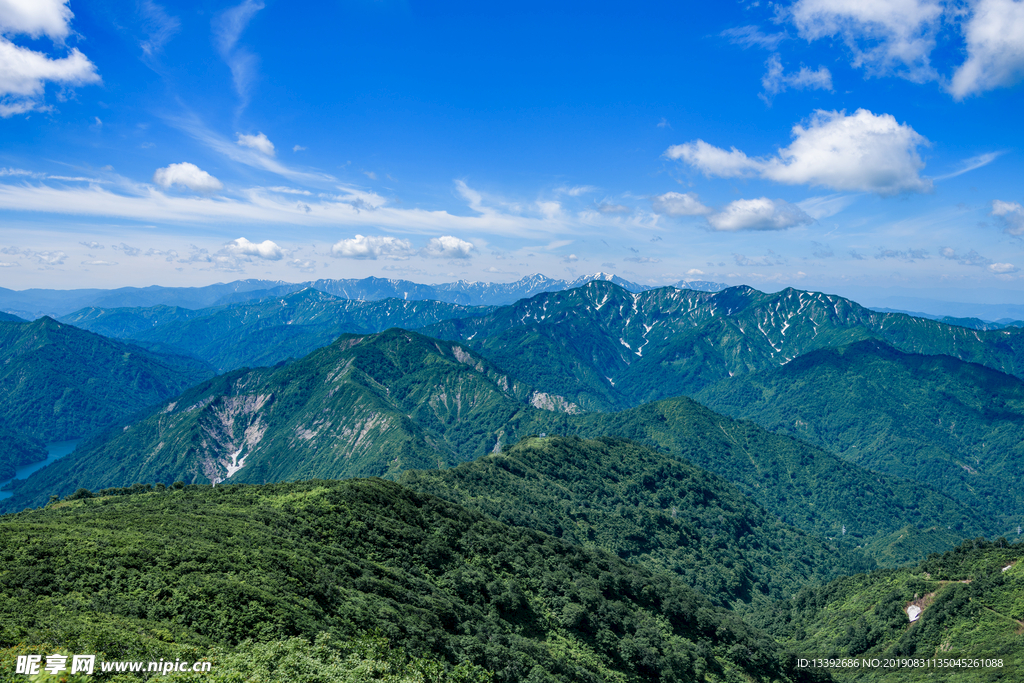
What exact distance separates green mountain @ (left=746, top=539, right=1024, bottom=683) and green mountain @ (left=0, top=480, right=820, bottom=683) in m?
29.3

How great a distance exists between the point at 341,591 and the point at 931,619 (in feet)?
422

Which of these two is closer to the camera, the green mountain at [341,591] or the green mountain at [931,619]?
the green mountain at [341,591]

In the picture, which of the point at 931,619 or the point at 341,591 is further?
the point at 931,619

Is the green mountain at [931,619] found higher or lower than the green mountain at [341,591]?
lower

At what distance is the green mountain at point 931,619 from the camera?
92625mm

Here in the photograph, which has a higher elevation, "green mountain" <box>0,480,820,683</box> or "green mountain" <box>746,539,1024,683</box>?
"green mountain" <box>0,480,820,683</box>

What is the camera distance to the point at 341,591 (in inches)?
2196

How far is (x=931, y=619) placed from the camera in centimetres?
10612

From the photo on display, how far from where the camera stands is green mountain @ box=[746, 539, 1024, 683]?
9262 cm

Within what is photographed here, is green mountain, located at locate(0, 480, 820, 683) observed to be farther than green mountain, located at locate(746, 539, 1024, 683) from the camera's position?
No

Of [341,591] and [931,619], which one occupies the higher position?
[341,591]

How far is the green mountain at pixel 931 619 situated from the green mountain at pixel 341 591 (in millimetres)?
29299

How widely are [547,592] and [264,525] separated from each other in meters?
49.4

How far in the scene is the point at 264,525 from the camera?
6888 cm
